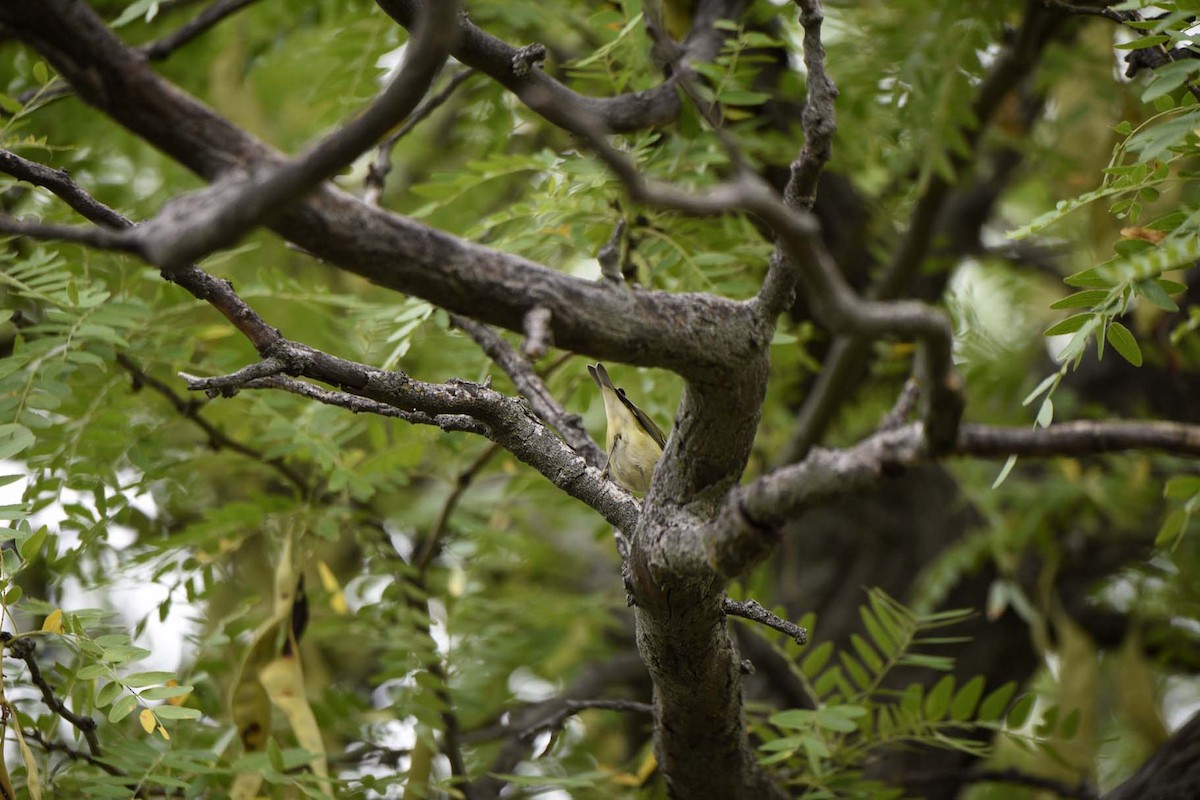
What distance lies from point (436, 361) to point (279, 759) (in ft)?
4.61

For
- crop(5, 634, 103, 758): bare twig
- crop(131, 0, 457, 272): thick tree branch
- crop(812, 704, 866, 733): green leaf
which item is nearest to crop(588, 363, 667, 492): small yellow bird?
crop(812, 704, 866, 733): green leaf

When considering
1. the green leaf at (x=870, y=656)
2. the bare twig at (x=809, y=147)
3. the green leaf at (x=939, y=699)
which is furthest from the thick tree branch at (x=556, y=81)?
the green leaf at (x=939, y=699)

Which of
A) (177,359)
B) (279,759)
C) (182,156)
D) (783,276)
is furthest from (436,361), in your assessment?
(182,156)

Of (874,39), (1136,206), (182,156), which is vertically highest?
(874,39)

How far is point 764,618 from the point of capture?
1.34m

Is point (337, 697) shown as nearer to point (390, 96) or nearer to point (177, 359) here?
point (177, 359)

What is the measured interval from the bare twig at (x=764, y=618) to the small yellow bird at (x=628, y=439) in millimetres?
546

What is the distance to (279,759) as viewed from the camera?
1716 mm

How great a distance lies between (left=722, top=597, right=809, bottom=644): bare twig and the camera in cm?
130

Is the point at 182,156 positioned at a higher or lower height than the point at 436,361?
lower

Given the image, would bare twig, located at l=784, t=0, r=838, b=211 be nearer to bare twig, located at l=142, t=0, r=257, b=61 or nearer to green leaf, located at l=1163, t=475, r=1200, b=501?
green leaf, located at l=1163, t=475, r=1200, b=501

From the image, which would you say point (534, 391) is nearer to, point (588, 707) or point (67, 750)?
point (588, 707)

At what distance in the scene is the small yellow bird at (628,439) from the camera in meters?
1.91

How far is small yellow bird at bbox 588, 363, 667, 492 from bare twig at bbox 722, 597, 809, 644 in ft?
1.79
